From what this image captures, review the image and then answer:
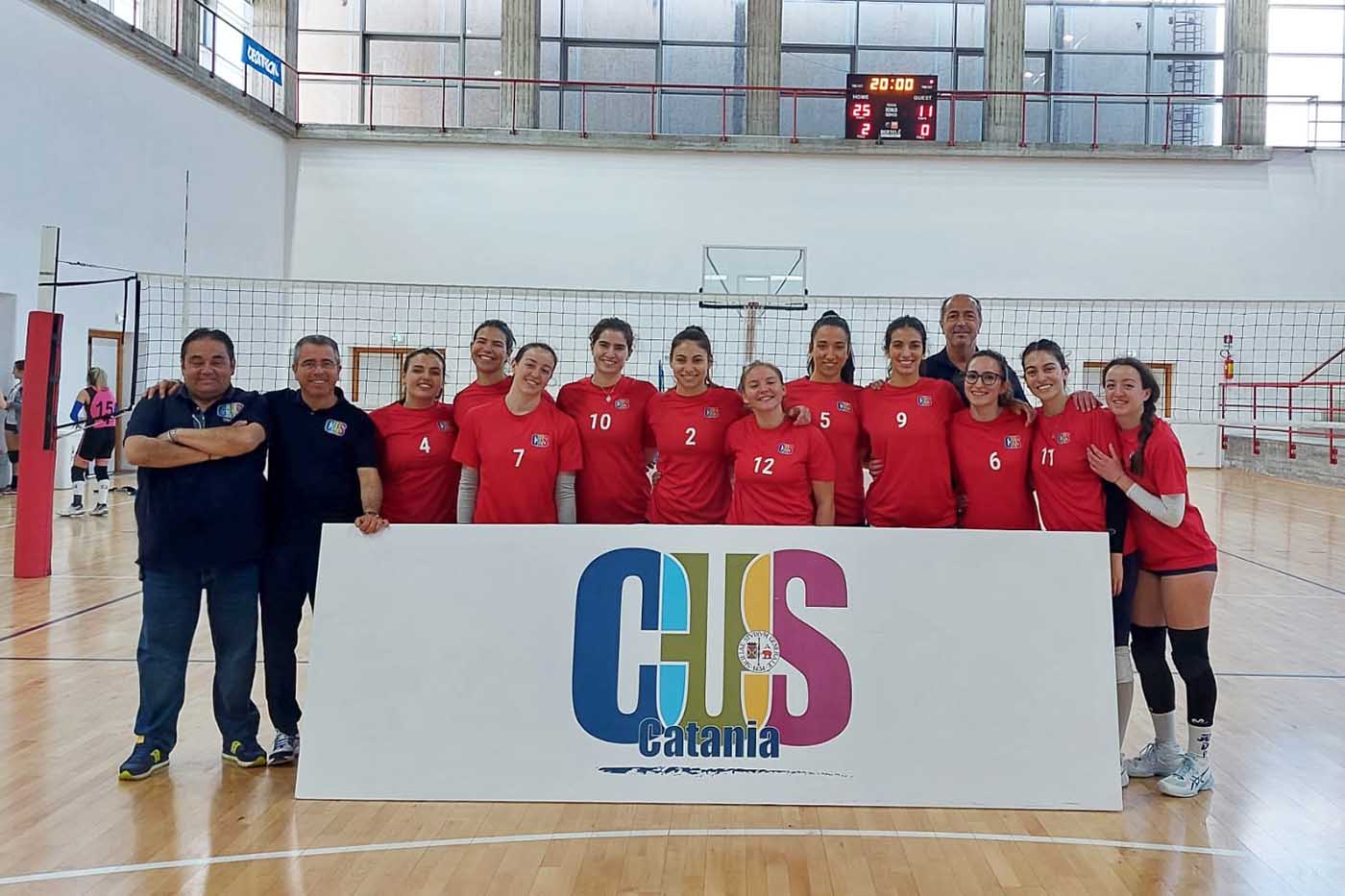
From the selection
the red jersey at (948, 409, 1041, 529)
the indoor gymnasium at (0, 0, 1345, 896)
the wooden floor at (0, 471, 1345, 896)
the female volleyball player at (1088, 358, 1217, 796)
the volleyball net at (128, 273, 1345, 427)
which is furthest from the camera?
the volleyball net at (128, 273, 1345, 427)

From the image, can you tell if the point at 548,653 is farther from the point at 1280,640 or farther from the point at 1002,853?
the point at 1280,640

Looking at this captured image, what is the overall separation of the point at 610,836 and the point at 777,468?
60.0 inches

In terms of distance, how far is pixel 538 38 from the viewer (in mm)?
19719

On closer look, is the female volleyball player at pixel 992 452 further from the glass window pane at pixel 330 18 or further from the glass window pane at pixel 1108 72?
the glass window pane at pixel 330 18

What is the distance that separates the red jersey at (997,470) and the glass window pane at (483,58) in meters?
17.5

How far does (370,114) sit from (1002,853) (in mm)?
18019

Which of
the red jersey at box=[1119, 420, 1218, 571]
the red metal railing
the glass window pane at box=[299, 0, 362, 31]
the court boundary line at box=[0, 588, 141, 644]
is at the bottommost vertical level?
the court boundary line at box=[0, 588, 141, 644]

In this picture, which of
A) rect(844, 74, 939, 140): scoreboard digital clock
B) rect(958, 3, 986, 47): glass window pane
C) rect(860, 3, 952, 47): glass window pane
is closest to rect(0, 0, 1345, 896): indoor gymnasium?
rect(844, 74, 939, 140): scoreboard digital clock

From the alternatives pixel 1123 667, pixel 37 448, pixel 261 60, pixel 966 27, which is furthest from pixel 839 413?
pixel 966 27

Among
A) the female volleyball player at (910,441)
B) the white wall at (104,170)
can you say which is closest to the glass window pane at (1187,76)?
the white wall at (104,170)

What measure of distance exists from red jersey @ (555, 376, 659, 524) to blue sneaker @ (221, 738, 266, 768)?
159 centimetres

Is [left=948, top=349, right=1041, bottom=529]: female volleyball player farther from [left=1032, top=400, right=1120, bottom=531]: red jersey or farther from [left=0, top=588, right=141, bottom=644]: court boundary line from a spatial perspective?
[left=0, top=588, right=141, bottom=644]: court boundary line

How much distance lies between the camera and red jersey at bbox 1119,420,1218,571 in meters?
4.01

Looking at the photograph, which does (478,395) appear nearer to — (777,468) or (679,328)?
(777,468)
